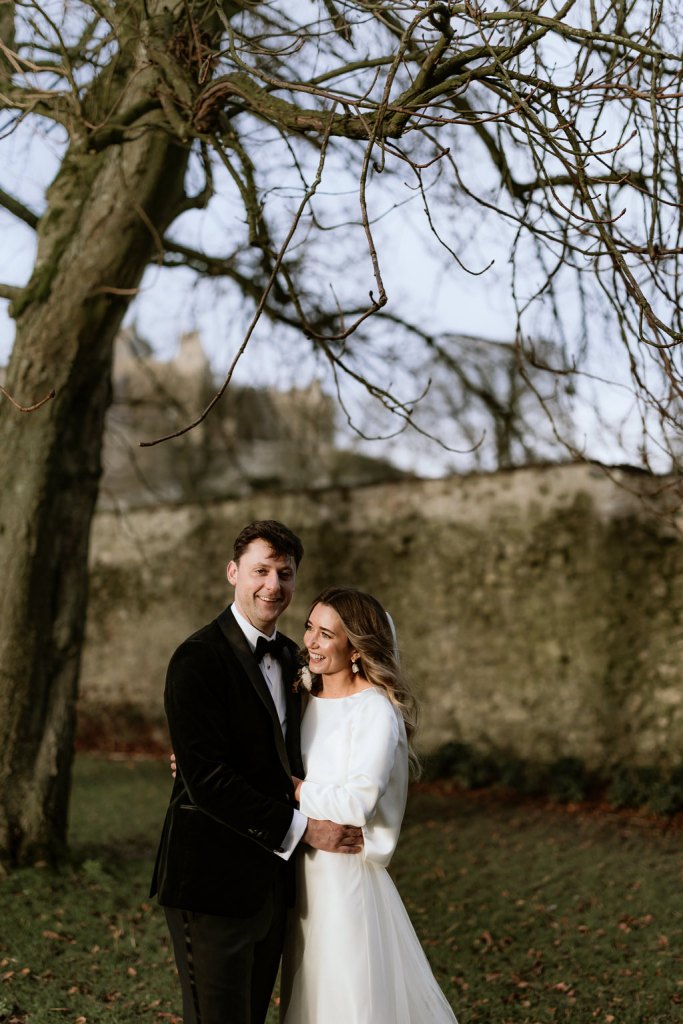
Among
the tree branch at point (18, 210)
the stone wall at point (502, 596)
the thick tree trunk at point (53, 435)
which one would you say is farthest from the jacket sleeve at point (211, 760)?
the stone wall at point (502, 596)

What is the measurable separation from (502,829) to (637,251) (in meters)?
5.07

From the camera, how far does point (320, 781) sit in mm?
2885

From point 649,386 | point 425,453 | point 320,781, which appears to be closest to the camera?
point 320,781

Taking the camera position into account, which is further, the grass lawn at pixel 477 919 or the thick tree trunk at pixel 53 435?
the thick tree trunk at pixel 53 435

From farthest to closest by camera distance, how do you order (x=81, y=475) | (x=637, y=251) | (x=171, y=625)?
1. (x=171, y=625)
2. (x=81, y=475)
3. (x=637, y=251)

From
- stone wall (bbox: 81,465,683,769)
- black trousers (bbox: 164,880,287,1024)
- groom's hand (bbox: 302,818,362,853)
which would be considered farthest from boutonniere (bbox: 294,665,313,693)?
stone wall (bbox: 81,465,683,769)

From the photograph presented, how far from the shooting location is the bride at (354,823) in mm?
2750

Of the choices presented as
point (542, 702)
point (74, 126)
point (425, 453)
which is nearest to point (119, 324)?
point (74, 126)

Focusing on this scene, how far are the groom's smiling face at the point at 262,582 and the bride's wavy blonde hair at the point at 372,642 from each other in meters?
0.12

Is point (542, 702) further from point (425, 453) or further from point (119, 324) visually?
point (425, 453)

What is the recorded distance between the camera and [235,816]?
2719 mm

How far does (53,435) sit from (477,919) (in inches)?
149

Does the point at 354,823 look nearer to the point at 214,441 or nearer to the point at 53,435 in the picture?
the point at 53,435

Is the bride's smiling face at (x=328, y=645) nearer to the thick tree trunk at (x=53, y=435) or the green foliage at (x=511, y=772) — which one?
the thick tree trunk at (x=53, y=435)
